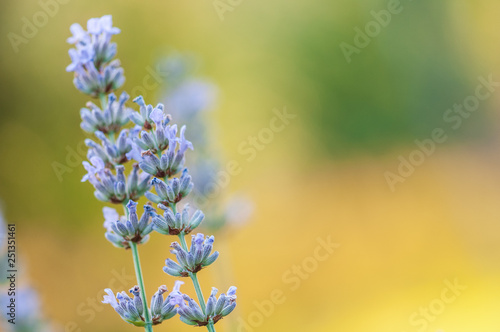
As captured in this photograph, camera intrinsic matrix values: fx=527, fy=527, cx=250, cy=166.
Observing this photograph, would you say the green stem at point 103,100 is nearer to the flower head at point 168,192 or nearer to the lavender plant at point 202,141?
the flower head at point 168,192

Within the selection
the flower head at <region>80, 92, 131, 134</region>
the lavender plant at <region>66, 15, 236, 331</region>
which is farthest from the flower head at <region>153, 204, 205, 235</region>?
the flower head at <region>80, 92, 131, 134</region>

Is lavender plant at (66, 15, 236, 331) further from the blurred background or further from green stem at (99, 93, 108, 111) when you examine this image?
the blurred background

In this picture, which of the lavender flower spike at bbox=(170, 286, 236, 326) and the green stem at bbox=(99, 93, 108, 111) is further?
the green stem at bbox=(99, 93, 108, 111)

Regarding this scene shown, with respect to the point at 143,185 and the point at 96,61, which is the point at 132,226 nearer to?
the point at 143,185

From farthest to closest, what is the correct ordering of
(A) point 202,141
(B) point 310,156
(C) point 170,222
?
(B) point 310,156 → (A) point 202,141 → (C) point 170,222

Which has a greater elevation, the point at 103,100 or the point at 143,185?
the point at 103,100

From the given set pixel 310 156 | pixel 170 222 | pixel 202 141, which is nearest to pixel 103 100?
pixel 170 222

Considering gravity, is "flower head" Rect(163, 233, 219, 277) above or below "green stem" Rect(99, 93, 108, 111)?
below
